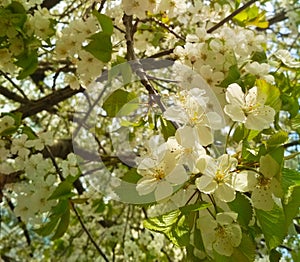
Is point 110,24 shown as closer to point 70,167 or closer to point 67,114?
point 70,167

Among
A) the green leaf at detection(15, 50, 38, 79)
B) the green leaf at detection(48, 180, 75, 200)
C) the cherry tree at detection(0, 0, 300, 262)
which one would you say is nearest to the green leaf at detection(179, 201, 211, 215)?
the cherry tree at detection(0, 0, 300, 262)

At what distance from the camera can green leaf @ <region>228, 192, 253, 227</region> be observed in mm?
860

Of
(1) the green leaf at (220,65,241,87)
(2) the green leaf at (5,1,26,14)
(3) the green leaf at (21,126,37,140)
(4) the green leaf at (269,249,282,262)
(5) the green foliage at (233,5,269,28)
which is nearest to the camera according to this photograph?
(4) the green leaf at (269,249,282,262)

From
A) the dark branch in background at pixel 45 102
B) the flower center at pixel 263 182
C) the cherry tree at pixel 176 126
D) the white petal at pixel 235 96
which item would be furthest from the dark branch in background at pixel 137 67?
the dark branch in background at pixel 45 102

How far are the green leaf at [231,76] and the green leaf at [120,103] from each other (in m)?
0.20

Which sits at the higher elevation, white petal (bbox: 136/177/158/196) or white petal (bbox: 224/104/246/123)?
white petal (bbox: 224/104/246/123)

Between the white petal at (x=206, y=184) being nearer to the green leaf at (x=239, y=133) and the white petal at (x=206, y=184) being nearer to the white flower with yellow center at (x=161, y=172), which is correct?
the white flower with yellow center at (x=161, y=172)

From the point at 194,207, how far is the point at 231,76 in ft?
1.32

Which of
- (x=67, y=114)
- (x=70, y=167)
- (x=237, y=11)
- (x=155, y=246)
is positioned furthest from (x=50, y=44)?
(x=67, y=114)

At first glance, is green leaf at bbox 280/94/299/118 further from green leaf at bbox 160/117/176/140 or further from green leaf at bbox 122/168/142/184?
green leaf at bbox 122/168/142/184

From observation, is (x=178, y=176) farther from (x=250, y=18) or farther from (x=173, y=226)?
(x=250, y=18)

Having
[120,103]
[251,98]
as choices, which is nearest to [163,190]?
[251,98]

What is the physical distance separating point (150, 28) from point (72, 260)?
1275mm

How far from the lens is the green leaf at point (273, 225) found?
0.83 meters
